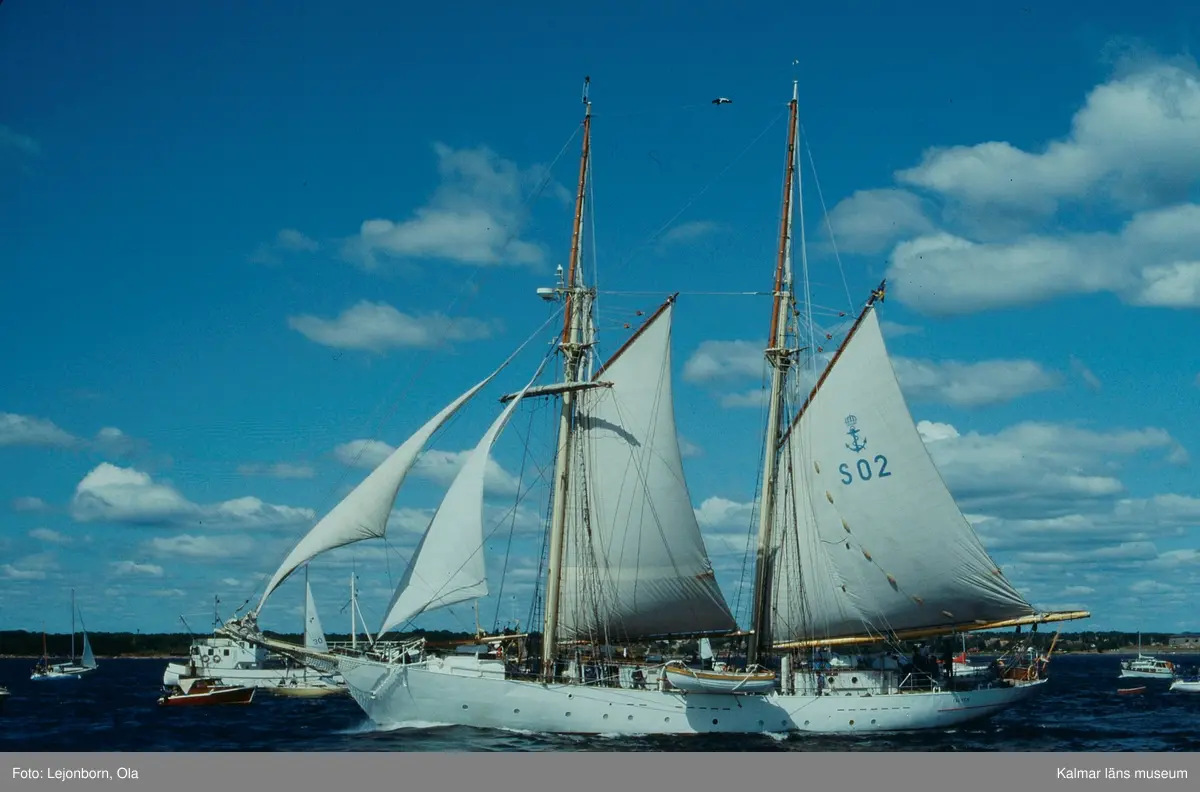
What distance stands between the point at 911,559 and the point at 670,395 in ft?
39.4

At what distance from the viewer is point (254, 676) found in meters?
89.2

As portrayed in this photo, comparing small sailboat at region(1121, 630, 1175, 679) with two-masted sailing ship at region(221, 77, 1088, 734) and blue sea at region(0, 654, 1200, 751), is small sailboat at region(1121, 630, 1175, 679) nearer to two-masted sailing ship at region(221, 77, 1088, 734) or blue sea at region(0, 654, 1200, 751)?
blue sea at region(0, 654, 1200, 751)

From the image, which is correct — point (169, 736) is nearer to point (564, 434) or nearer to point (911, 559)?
point (564, 434)

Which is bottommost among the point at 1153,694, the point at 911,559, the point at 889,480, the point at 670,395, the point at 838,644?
the point at 1153,694

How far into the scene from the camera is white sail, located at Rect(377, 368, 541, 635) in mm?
46562

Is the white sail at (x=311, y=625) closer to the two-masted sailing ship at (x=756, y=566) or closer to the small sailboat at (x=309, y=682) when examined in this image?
the small sailboat at (x=309, y=682)

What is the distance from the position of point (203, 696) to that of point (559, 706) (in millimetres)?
34403

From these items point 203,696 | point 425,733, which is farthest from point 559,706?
point 203,696

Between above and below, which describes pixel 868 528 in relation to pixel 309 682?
above

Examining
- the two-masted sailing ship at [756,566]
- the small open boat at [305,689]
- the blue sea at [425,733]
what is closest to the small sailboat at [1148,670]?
the blue sea at [425,733]

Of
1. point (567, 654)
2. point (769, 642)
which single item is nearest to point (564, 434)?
point (567, 654)

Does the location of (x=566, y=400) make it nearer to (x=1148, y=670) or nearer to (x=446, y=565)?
(x=446, y=565)

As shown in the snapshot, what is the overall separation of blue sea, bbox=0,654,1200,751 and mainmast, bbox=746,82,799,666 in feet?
19.4

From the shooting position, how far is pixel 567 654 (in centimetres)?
5153
